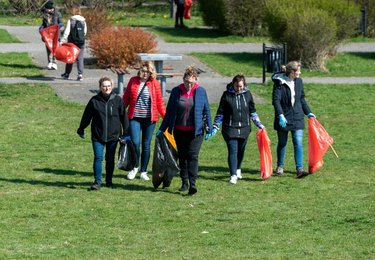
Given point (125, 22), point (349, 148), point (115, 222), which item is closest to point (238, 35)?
point (125, 22)

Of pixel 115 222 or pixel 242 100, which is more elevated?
pixel 242 100

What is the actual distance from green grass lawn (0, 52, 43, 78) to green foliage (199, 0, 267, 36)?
7.34 m

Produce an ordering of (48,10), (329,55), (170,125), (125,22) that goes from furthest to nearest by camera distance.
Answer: (125,22) < (329,55) < (48,10) < (170,125)

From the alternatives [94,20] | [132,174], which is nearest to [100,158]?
[132,174]

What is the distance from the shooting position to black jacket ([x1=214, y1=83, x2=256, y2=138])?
14875 millimetres

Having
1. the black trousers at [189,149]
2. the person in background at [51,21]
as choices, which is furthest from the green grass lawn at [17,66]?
the black trousers at [189,149]

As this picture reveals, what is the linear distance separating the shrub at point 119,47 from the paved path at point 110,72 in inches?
13.4

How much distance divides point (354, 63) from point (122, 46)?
21.2ft

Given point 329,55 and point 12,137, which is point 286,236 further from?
point 329,55

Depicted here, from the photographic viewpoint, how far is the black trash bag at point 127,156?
1449 cm

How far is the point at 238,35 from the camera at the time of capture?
35.0 meters

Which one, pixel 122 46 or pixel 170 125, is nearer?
pixel 170 125

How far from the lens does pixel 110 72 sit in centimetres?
2688

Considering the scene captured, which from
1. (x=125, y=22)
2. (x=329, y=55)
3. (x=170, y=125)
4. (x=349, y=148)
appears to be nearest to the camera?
(x=170, y=125)
